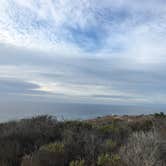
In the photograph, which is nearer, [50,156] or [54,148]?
[50,156]

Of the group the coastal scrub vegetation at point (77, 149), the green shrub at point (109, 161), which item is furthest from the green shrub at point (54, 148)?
the green shrub at point (109, 161)

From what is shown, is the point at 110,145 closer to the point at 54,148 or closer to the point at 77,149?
the point at 77,149

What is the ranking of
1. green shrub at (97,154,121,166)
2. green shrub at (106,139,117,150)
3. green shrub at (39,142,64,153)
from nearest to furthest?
green shrub at (97,154,121,166)
green shrub at (39,142,64,153)
green shrub at (106,139,117,150)

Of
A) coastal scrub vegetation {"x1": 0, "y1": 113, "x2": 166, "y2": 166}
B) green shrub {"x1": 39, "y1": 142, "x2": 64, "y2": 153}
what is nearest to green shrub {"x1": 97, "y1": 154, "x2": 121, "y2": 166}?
coastal scrub vegetation {"x1": 0, "y1": 113, "x2": 166, "y2": 166}

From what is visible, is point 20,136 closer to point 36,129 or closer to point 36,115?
point 36,129

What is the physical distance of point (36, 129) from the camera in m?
9.27

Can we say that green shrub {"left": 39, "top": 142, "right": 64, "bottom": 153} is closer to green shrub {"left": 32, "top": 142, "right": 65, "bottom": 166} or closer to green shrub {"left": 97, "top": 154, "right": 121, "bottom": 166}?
green shrub {"left": 32, "top": 142, "right": 65, "bottom": 166}

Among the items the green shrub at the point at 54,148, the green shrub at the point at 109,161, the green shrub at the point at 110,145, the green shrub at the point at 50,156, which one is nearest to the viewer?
the green shrub at the point at 109,161

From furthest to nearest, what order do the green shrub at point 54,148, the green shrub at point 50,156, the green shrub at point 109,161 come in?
1. the green shrub at point 54,148
2. the green shrub at point 50,156
3. the green shrub at point 109,161

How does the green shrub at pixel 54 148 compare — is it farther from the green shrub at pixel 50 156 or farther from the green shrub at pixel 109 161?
the green shrub at pixel 109 161

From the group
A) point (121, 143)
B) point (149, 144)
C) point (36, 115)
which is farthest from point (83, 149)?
point (36, 115)

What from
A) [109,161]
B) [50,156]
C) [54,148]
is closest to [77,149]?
[54,148]

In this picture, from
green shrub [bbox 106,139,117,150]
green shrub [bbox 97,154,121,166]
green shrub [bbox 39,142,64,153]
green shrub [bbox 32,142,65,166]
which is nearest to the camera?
green shrub [bbox 97,154,121,166]

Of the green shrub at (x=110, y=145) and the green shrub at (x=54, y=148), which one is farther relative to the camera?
the green shrub at (x=110, y=145)
